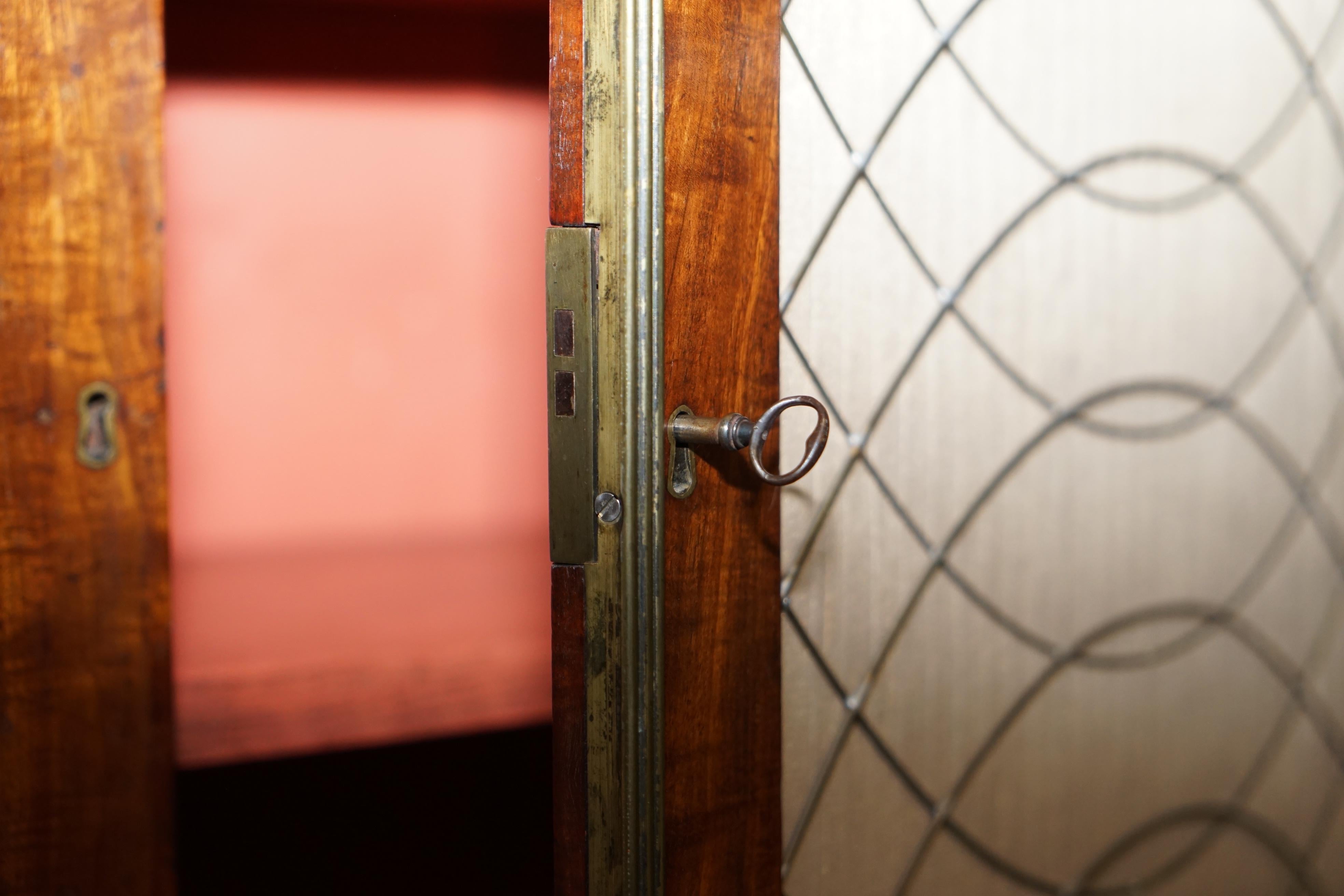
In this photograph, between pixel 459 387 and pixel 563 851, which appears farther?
pixel 459 387

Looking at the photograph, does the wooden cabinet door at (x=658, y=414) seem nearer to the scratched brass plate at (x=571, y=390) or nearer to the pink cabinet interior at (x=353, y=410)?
the scratched brass plate at (x=571, y=390)

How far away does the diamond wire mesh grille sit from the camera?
0.84 metres

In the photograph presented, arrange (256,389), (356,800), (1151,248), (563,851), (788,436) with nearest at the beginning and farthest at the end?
(563,851), (788,436), (1151,248), (256,389), (356,800)

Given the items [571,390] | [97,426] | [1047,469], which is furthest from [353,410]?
[1047,469]

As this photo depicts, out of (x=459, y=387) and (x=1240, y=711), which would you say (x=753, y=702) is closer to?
(x=1240, y=711)

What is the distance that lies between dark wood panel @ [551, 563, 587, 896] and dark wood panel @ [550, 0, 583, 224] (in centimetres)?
25

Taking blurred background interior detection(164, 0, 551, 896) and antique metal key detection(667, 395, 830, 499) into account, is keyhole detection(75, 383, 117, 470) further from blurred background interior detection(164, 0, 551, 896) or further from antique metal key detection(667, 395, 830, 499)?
blurred background interior detection(164, 0, 551, 896)

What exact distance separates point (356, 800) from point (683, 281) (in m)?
1.22

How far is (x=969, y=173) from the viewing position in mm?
886

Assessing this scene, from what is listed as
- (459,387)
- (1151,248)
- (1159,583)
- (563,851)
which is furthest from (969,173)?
(459,387)

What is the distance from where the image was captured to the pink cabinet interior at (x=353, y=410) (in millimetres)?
1354

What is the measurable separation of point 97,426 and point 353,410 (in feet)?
2.35

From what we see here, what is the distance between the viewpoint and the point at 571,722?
2.19ft

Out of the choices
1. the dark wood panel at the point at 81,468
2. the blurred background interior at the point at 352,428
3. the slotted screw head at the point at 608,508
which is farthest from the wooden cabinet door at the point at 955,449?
the blurred background interior at the point at 352,428
